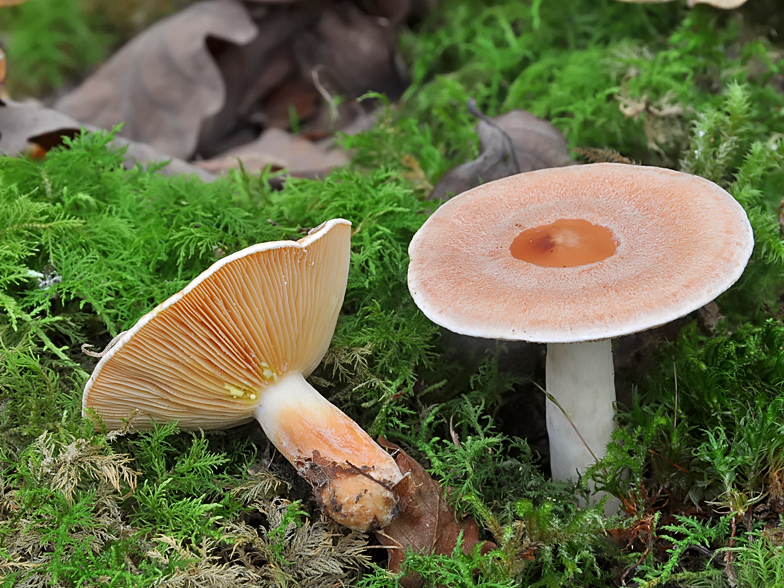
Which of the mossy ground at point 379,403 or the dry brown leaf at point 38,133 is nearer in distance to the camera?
the mossy ground at point 379,403

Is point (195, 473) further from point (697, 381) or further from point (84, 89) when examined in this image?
point (84, 89)

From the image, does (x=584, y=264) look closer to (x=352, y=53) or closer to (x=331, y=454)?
(x=331, y=454)

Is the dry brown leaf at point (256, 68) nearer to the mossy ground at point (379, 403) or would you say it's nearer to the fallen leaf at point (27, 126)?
the fallen leaf at point (27, 126)

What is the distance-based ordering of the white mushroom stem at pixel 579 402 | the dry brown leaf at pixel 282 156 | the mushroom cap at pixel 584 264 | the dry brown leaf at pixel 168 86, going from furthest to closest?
the dry brown leaf at pixel 168 86
the dry brown leaf at pixel 282 156
the white mushroom stem at pixel 579 402
the mushroom cap at pixel 584 264

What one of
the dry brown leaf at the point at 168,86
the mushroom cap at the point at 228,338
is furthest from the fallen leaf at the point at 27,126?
the mushroom cap at the point at 228,338

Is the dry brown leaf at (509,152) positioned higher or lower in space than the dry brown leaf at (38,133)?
lower
